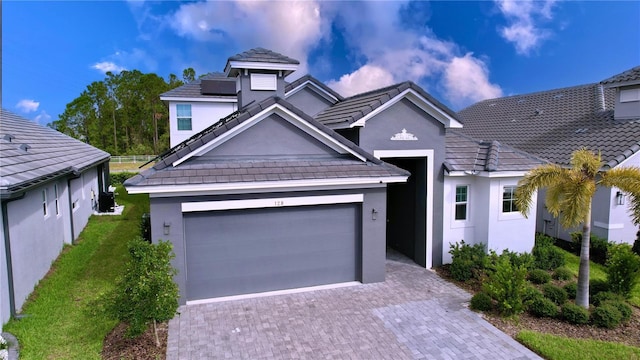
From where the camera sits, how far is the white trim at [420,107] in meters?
11.7

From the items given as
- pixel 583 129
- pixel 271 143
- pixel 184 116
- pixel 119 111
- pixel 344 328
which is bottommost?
pixel 344 328

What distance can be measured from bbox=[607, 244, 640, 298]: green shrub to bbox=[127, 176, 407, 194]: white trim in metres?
5.47

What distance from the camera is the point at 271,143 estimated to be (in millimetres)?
10844

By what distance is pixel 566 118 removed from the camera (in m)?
19.1

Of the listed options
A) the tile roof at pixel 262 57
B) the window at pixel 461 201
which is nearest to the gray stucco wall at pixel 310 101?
the tile roof at pixel 262 57

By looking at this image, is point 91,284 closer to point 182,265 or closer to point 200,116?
point 182,265

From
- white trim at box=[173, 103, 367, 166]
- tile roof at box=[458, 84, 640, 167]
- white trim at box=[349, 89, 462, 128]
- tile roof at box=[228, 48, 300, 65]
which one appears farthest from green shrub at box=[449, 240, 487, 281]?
tile roof at box=[228, 48, 300, 65]

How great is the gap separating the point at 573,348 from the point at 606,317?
5.14 ft

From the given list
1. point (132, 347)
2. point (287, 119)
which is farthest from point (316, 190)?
point (132, 347)

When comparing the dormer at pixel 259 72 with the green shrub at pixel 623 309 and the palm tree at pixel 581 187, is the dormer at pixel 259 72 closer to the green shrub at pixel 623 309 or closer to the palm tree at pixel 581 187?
the palm tree at pixel 581 187

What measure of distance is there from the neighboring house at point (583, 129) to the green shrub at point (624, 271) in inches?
101

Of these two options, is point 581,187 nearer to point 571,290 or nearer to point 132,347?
point 571,290

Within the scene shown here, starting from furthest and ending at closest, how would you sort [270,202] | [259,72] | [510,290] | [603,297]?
[259,72] < [270,202] < [603,297] < [510,290]

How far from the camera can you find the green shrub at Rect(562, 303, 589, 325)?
8789 mm
